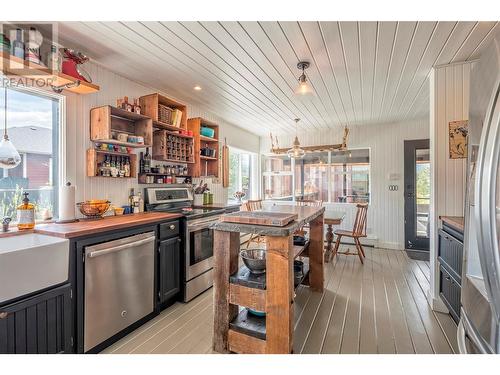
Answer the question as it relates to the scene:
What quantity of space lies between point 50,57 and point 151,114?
997 mm

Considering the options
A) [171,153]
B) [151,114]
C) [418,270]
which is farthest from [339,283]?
[151,114]

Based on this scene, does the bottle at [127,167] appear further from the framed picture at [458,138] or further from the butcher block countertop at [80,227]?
the framed picture at [458,138]

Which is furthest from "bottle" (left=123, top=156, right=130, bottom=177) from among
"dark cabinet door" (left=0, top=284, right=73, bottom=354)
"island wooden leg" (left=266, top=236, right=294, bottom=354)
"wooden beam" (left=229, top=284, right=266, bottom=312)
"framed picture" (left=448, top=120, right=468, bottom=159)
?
"framed picture" (left=448, top=120, right=468, bottom=159)

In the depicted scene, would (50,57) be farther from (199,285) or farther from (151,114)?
(199,285)

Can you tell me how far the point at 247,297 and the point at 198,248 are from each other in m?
1.20

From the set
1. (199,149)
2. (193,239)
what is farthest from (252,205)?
(193,239)

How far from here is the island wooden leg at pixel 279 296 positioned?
162cm

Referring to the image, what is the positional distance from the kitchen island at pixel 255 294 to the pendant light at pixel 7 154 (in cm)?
162

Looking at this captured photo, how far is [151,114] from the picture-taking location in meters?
2.79

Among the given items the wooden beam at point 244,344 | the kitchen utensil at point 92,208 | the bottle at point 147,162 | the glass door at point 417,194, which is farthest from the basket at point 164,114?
the glass door at point 417,194

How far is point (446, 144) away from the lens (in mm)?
2502

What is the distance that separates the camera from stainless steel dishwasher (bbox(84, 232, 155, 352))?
5.91ft

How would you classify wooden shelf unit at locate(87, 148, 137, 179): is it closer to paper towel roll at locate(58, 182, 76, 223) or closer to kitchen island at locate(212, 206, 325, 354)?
paper towel roll at locate(58, 182, 76, 223)

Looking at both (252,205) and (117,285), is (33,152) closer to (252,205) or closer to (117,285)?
(117,285)
